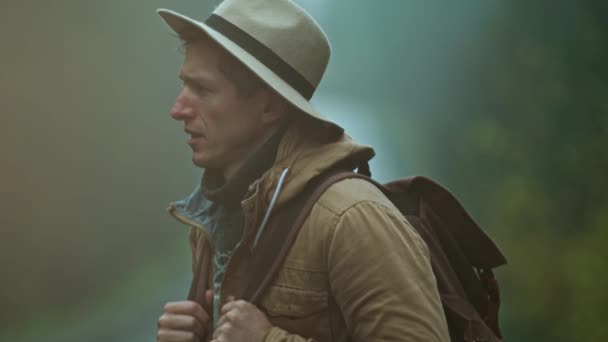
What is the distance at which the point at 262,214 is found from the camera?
1.10m

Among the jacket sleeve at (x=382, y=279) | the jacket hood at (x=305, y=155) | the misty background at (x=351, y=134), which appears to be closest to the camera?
the jacket sleeve at (x=382, y=279)

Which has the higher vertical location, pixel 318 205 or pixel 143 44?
pixel 143 44

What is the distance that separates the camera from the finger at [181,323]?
113cm

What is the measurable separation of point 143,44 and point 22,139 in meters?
0.42

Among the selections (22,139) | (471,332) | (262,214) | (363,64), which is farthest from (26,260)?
(471,332)

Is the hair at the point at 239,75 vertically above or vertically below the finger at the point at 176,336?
above

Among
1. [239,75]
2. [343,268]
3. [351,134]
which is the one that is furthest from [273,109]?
[351,134]

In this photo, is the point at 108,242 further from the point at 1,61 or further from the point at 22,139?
the point at 1,61

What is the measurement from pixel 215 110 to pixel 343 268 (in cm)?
37

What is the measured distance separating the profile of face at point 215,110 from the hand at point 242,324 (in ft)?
0.89

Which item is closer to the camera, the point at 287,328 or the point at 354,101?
the point at 287,328

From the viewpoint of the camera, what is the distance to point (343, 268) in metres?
1.02

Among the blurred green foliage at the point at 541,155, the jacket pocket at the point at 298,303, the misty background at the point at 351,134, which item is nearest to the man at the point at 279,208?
the jacket pocket at the point at 298,303

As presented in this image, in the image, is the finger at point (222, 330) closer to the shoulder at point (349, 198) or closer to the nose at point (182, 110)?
the shoulder at point (349, 198)
